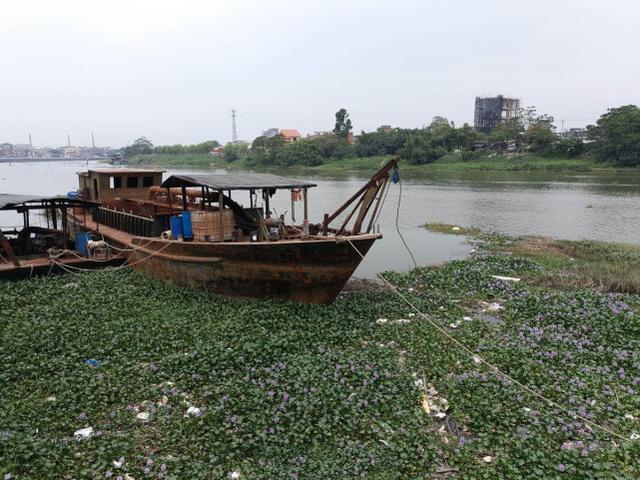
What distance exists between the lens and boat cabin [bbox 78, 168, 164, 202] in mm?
19062

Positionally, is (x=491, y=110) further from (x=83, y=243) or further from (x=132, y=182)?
(x=83, y=243)

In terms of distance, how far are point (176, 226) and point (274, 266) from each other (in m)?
3.34

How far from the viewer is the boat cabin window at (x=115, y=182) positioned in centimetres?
1934

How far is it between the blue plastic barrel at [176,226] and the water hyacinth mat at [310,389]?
205 cm

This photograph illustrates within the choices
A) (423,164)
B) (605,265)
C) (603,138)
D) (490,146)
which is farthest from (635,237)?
(490,146)

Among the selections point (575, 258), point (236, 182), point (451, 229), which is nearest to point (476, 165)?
point (451, 229)

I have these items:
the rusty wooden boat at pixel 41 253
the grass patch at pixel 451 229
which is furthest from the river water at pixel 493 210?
the rusty wooden boat at pixel 41 253

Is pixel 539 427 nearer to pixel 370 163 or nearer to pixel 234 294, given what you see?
pixel 234 294

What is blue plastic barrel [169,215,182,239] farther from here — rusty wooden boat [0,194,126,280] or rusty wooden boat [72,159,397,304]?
rusty wooden boat [0,194,126,280]

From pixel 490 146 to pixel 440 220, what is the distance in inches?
2210

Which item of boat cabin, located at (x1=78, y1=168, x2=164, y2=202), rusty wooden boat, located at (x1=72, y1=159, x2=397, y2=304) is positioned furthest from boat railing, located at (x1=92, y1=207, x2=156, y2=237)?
boat cabin, located at (x1=78, y1=168, x2=164, y2=202)

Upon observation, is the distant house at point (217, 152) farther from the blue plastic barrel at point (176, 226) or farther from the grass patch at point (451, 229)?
the blue plastic barrel at point (176, 226)

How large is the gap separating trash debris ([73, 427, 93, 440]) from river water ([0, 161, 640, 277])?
1177 centimetres

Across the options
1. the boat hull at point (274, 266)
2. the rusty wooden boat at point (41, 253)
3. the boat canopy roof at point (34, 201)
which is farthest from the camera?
the boat canopy roof at point (34, 201)
